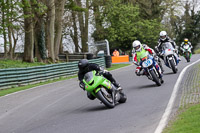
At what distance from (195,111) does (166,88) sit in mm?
5409

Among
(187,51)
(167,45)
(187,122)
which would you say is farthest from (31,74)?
(187,122)

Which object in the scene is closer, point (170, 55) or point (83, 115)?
point (83, 115)

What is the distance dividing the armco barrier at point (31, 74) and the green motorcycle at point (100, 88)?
1240 cm

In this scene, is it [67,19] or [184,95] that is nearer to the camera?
[184,95]

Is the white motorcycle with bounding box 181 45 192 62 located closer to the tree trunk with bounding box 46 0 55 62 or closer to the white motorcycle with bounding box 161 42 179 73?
the white motorcycle with bounding box 161 42 179 73

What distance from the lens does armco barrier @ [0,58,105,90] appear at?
22.2 m

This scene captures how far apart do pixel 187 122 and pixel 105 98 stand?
3326 millimetres

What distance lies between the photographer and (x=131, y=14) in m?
64.1

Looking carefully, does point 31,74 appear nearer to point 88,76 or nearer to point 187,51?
→ point 187,51

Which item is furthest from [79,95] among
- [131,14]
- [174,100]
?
[131,14]

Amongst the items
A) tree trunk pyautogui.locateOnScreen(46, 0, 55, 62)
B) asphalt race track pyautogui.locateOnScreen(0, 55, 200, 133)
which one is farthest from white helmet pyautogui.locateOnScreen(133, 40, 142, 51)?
tree trunk pyautogui.locateOnScreen(46, 0, 55, 62)

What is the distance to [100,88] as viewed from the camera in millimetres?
10258

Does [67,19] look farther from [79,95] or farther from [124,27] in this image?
[79,95]

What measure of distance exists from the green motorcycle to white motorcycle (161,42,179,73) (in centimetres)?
839
